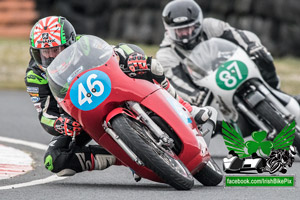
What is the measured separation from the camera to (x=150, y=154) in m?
6.13

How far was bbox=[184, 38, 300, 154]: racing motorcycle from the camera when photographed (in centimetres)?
850

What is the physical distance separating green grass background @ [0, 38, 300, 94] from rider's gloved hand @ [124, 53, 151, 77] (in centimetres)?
1097

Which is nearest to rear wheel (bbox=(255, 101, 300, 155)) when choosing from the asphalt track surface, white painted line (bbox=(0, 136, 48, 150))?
the asphalt track surface

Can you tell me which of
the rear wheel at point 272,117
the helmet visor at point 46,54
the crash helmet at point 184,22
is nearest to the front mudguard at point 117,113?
the helmet visor at point 46,54

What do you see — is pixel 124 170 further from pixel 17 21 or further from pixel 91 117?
pixel 17 21

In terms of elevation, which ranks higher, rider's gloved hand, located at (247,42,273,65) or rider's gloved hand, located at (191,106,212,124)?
rider's gloved hand, located at (191,106,212,124)

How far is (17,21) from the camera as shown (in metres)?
27.0

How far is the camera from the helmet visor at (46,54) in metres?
7.18

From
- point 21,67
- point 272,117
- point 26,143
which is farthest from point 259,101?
point 21,67

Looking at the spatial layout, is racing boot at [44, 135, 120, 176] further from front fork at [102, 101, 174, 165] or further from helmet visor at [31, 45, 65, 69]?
front fork at [102, 101, 174, 165]

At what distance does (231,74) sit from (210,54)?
1.00 ft

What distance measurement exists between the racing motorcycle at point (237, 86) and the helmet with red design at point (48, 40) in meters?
1.89

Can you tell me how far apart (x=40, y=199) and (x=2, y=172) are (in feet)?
5.33

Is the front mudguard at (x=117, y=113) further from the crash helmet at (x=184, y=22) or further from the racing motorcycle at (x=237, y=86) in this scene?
the crash helmet at (x=184, y=22)
